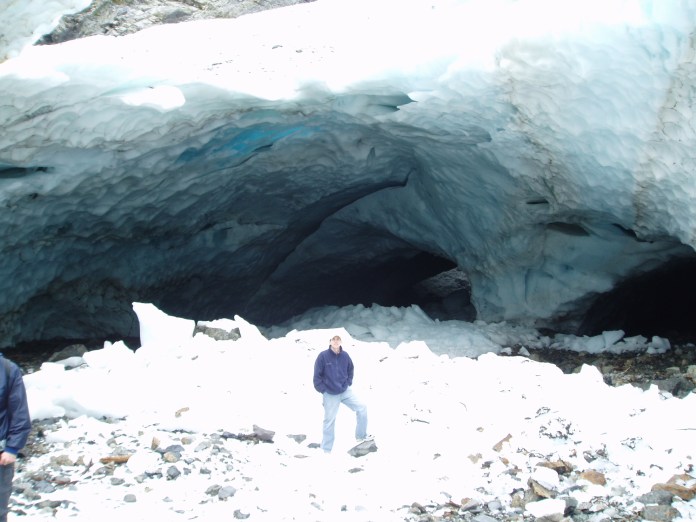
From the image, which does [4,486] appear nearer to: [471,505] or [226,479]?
[226,479]

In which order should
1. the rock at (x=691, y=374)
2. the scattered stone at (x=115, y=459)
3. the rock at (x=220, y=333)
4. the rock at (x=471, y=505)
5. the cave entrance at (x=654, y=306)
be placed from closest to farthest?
the rock at (x=471, y=505) < the scattered stone at (x=115, y=459) < the rock at (x=691, y=374) < the rock at (x=220, y=333) < the cave entrance at (x=654, y=306)

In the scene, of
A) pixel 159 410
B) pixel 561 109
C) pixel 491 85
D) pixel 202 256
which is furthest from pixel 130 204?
pixel 561 109

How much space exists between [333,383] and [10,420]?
2.08m

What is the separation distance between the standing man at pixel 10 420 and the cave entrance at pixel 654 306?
7.43 m

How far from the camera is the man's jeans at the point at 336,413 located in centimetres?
488

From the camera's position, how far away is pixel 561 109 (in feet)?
20.6

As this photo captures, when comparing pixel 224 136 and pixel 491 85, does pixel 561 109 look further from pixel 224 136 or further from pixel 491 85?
pixel 224 136

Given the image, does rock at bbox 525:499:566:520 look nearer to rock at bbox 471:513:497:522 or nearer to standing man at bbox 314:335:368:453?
rock at bbox 471:513:497:522

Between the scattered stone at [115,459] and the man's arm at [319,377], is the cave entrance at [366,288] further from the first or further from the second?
the scattered stone at [115,459]

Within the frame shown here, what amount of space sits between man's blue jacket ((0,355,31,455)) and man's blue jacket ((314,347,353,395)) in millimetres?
1979

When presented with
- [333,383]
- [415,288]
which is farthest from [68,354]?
[415,288]

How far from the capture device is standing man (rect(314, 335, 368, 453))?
488 centimetres

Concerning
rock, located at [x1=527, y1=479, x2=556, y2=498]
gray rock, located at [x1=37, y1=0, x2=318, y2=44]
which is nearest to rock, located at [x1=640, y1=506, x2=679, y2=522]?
rock, located at [x1=527, y1=479, x2=556, y2=498]

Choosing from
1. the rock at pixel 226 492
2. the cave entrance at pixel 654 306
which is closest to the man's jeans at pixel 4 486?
the rock at pixel 226 492
